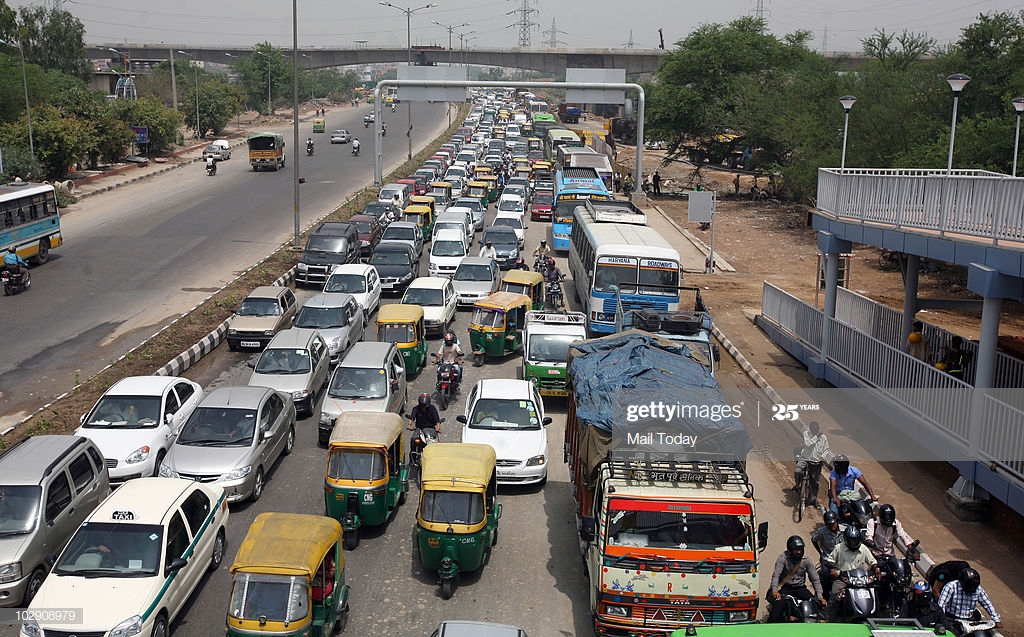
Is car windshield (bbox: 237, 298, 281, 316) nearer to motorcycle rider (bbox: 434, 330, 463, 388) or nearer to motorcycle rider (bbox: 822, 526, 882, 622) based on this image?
motorcycle rider (bbox: 434, 330, 463, 388)

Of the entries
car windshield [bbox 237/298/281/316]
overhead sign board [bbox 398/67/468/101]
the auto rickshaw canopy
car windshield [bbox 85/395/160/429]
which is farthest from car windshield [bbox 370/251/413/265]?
the auto rickshaw canopy

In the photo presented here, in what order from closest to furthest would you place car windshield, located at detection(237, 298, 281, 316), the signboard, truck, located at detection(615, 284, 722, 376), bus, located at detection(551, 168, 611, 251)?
truck, located at detection(615, 284, 722, 376), car windshield, located at detection(237, 298, 281, 316), bus, located at detection(551, 168, 611, 251), the signboard

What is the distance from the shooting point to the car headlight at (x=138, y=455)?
1491 centimetres

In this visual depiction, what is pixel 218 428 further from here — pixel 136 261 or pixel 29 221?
pixel 136 261

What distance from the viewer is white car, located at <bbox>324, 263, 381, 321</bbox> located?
85.5ft

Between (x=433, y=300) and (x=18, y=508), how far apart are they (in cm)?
1439

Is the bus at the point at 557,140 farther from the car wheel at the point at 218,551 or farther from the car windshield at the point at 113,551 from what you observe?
the car windshield at the point at 113,551

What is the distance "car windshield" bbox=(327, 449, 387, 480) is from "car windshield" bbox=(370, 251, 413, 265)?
17453 mm

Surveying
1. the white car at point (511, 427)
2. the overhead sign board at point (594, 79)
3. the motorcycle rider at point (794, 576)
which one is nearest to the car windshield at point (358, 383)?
the white car at point (511, 427)

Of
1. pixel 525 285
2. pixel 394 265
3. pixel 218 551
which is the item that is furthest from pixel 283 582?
pixel 394 265

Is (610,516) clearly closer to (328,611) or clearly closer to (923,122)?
(328,611)

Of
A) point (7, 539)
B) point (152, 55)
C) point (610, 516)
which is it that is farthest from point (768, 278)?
point (152, 55)

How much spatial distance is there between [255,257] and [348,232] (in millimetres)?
4973

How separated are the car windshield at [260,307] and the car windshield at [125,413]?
8.01 m
